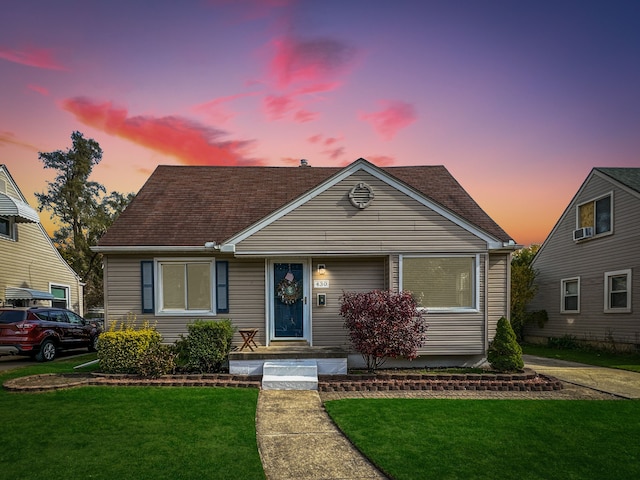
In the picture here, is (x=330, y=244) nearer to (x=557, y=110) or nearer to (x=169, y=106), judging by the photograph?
(x=169, y=106)

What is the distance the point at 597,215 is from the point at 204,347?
49.7 ft

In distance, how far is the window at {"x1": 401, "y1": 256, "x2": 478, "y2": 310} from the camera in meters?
10.3

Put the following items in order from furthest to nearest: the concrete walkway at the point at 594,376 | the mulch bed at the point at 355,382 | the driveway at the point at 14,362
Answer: the driveway at the point at 14,362 → the concrete walkway at the point at 594,376 → the mulch bed at the point at 355,382

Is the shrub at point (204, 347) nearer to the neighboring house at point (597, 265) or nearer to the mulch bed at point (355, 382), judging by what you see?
the mulch bed at point (355, 382)

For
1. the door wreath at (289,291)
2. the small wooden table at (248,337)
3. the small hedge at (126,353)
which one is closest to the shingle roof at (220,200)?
the door wreath at (289,291)

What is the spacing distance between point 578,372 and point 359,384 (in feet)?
20.0

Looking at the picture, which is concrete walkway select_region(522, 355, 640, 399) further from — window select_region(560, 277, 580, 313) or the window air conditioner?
the window air conditioner

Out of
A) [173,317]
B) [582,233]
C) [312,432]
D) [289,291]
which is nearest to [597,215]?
[582,233]

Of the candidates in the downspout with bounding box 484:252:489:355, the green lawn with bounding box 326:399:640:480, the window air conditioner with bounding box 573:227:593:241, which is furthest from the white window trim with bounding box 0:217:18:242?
the window air conditioner with bounding box 573:227:593:241

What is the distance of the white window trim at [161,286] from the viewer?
423 inches

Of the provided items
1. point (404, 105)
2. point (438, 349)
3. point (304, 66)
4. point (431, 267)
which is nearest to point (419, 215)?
point (431, 267)

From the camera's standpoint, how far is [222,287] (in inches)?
425

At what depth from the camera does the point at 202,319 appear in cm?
1075

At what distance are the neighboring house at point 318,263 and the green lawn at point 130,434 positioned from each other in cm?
294
